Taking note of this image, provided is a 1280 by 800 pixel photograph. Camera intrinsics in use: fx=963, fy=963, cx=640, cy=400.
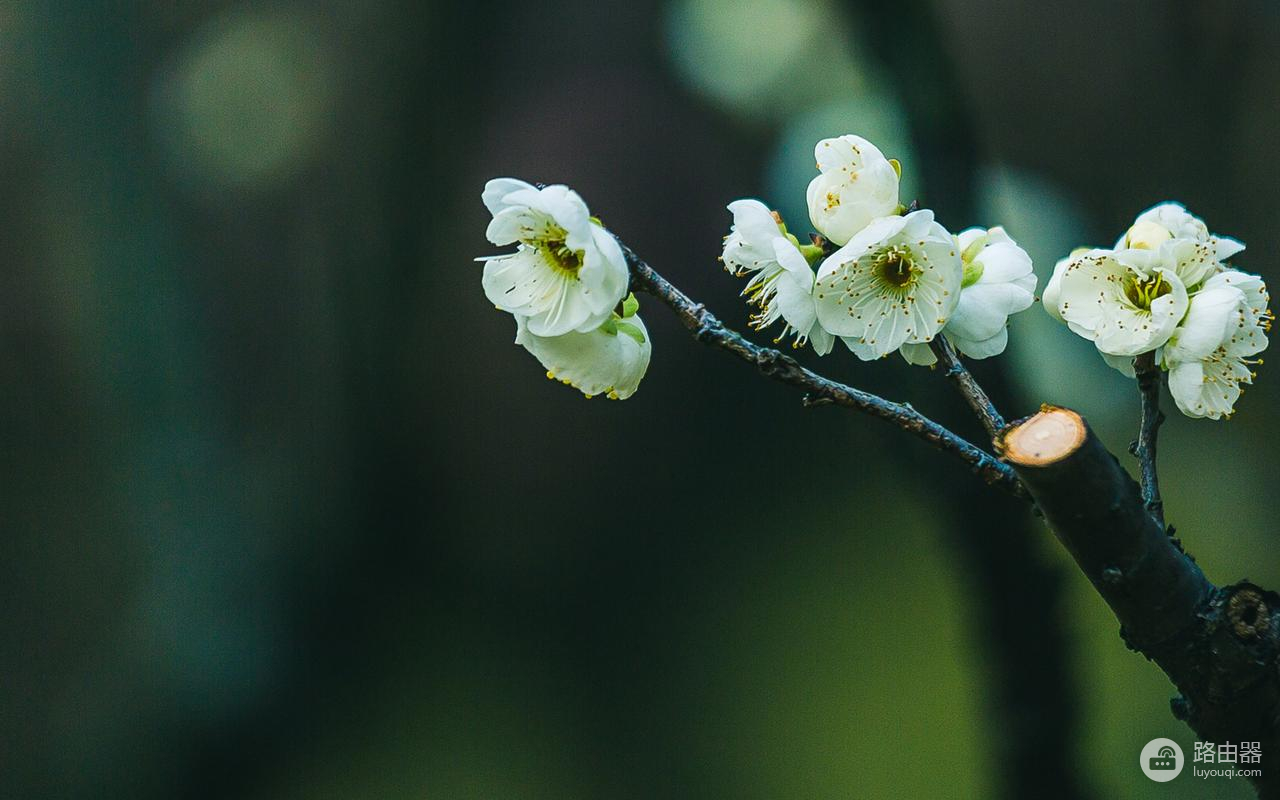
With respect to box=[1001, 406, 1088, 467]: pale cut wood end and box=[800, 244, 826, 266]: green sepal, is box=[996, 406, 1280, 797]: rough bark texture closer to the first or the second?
box=[1001, 406, 1088, 467]: pale cut wood end

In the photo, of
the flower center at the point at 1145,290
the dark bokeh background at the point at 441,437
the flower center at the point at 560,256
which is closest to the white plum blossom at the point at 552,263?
the flower center at the point at 560,256

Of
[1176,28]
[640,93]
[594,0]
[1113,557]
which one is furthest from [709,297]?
[1113,557]

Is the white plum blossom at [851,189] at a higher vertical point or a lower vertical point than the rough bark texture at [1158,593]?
higher

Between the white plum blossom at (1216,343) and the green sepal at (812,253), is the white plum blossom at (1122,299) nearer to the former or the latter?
the white plum blossom at (1216,343)

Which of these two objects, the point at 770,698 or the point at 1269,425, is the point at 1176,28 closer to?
the point at 1269,425

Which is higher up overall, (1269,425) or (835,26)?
(835,26)

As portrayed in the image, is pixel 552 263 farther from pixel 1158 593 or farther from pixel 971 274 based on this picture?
pixel 1158 593
